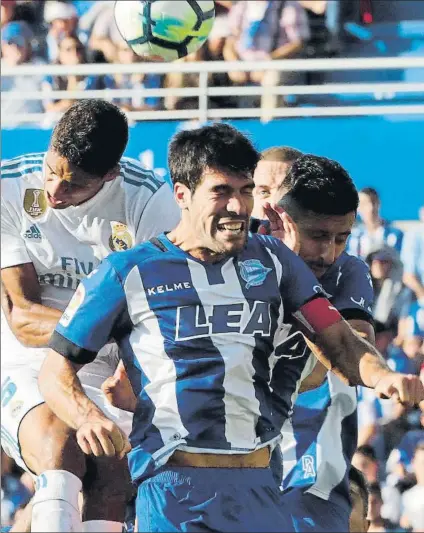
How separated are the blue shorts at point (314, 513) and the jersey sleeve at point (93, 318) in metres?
1.48

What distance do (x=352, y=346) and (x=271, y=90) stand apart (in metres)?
6.89

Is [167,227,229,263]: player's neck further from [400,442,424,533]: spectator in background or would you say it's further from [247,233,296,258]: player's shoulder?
[400,442,424,533]: spectator in background

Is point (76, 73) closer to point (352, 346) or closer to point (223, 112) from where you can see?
point (223, 112)

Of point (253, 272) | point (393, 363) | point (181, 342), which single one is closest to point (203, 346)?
point (181, 342)

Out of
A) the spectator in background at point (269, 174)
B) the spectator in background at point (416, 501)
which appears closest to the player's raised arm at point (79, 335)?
the spectator in background at point (269, 174)

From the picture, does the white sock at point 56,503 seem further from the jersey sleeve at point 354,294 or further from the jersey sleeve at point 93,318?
the jersey sleeve at point 354,294

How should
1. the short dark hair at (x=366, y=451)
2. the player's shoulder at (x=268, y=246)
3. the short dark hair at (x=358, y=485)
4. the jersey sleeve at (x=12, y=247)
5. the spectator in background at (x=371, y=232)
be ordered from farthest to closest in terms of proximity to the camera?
the spectator in background at (x=371, y=232)
the short dark hair at (x=366, y=451)
the short dark hair at (x=358, y=485)
the jersey sleeve at (x=12, y=247)
the player's shoulder at (x=268, y=246)

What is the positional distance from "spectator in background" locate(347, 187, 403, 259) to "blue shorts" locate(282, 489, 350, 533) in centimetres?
416

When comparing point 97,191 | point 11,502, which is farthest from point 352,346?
point 11,502

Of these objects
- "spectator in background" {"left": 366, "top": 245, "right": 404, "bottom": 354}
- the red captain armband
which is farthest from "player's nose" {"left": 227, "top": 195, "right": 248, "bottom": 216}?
"spectator in background" {"left": 366, "top": 245, "right": 404, "bottom": 354}

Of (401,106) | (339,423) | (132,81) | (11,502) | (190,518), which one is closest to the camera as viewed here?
(190,518)

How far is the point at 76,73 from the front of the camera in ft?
Answer: 36.0

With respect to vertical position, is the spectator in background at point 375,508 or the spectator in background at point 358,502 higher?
the spectator in background at point 358,502

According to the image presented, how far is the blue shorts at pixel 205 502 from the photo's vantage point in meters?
3.68
